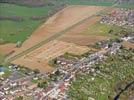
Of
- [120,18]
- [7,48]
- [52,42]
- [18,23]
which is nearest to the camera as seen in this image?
[7,48]

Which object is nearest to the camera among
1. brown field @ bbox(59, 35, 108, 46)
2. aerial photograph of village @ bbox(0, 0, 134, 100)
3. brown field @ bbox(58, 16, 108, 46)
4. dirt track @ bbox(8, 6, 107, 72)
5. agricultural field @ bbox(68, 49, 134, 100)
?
agricultural field @ bbox(68, 49, 134, 100)

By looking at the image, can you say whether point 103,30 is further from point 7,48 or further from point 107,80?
point 107,80

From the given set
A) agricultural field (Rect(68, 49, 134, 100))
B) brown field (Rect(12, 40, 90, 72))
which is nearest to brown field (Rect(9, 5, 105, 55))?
brown field (Rect(12, 40, 90, 72))

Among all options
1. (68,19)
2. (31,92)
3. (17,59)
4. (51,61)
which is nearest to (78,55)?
(51,61)

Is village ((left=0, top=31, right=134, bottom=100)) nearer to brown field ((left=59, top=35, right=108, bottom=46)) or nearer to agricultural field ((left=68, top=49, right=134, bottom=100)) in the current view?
agricultural field ((left=68, top=49, right=134, bottom=100))

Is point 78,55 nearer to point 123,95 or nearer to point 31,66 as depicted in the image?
point 31,66

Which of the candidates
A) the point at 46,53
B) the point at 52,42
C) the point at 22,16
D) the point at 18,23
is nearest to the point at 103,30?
the point at 52,42

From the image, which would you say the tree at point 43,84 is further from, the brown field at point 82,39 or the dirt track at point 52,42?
the brown field at point 82,39
